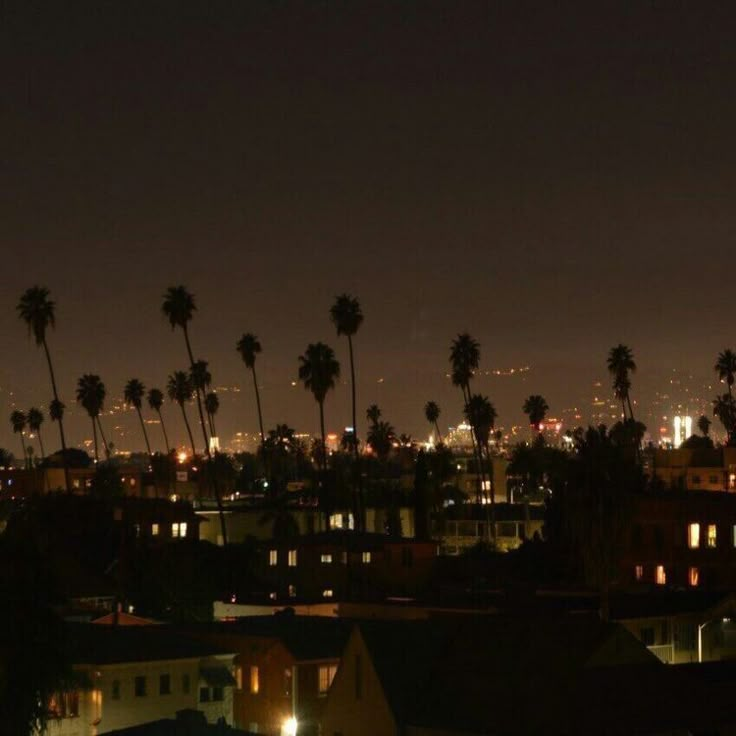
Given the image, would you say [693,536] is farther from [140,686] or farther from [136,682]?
[136,682]

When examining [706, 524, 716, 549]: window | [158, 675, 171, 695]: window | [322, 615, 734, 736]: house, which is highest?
[706, 524, 716, 549]: window

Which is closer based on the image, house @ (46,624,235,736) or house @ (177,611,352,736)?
house @ (46,624,235,736)

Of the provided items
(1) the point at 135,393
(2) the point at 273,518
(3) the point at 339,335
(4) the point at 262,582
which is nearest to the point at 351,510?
(2) the point at 273,518

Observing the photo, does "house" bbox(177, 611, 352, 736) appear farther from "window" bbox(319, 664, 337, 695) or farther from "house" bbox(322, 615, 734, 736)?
"house" bbox(322, 615, 734, 736)

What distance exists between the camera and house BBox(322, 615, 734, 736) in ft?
142

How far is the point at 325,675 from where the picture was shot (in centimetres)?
5531

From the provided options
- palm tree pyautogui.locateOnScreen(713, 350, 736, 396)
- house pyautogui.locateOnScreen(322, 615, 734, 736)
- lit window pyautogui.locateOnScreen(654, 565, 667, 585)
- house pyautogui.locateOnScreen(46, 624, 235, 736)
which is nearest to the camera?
house pyautogui.locateOnScreen(322, 615, 734, 736)

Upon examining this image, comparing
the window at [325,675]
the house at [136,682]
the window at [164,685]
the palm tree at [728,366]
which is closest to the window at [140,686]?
the house at [136,682]

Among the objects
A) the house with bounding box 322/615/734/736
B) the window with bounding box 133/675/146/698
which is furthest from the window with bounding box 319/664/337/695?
the house with bounding box 322/615/734/736

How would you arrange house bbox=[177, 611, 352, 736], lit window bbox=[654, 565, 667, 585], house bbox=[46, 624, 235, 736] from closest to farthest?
house bbox=[46, 624, 235, 736], house bbox=[177, 611, 352, 736], lit window bbox=[654, 565, 667, 585]

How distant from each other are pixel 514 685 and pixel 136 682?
16470 millimetres

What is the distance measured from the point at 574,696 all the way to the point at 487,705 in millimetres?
2424

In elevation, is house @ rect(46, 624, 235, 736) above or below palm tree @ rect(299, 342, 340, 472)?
below

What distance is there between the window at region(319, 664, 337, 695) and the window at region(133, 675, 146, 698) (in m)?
6.17
